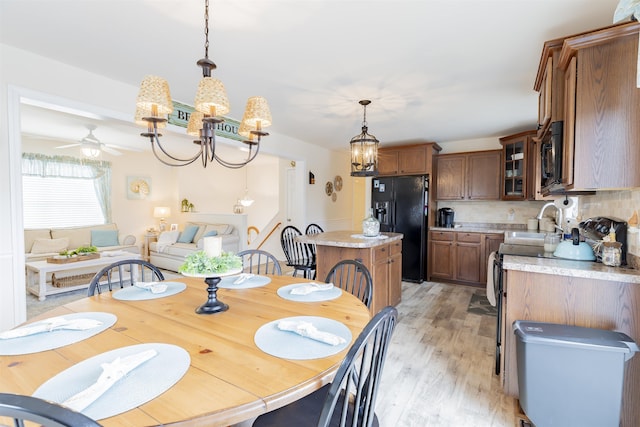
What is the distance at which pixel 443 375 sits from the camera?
7.08 feet

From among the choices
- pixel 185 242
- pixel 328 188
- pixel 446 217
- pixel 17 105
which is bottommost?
pixel 185 242

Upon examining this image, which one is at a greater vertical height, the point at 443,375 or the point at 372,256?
the point at 372,256

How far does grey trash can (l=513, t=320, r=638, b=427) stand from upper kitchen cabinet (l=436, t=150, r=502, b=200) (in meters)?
3.45

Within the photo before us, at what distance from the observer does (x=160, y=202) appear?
719 cm

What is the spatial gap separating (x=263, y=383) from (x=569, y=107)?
2.07m

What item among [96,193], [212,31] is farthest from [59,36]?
[96,193]

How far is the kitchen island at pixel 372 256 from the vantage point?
2.87 meters

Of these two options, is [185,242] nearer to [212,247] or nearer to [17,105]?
[17,105]

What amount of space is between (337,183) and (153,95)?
16.7 ft

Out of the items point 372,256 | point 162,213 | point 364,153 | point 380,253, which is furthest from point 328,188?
point 162,213

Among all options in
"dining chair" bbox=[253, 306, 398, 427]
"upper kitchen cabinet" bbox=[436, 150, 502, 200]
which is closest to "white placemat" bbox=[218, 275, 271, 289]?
"dining chair" bbox=[253, 306, 398, 427]

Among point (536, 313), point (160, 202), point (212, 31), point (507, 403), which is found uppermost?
point (212, 31)

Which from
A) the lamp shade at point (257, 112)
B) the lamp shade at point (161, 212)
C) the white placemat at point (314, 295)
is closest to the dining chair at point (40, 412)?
the white placemat at point (314, 295)

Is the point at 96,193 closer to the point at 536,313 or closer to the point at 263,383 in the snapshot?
the point at 263,383
